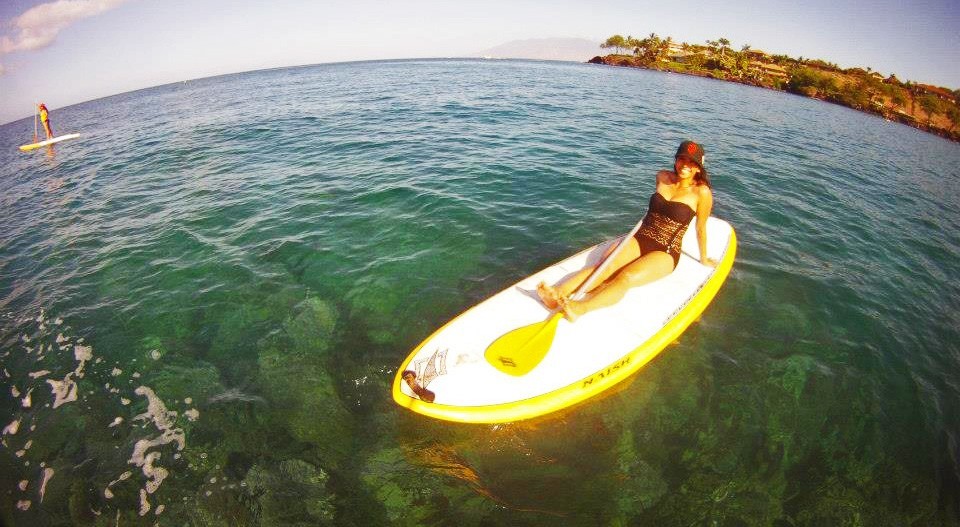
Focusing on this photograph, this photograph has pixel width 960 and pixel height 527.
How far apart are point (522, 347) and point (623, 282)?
2.03 m

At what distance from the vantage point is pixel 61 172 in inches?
731

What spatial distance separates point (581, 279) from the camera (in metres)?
6.02

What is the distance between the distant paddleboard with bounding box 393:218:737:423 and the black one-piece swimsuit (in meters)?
0.72

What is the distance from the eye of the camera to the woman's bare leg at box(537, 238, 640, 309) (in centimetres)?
555

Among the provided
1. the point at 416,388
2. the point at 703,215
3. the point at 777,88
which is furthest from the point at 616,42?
the point at 416,388

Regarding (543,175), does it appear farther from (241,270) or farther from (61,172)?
(61,172)

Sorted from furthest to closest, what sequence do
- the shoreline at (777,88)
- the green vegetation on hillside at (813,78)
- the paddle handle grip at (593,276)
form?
the green vegetation on hillside at (813,78) < the shoreline at (777,88) < the paddle handle grip at (593,276)

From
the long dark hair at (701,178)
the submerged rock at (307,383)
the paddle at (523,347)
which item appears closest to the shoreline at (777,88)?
the long dark hair at (701,178)

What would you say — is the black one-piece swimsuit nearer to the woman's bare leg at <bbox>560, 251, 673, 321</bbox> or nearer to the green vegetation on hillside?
the woman's bare leg at <bbox>560, 251, 673, 321</bbox>

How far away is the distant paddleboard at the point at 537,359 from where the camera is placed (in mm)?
4645

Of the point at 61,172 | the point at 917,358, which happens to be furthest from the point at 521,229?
A: the point at 61,172

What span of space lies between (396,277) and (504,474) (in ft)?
15.2

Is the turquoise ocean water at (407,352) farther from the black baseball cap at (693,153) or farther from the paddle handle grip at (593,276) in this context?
the black baseball cap at (693,153)

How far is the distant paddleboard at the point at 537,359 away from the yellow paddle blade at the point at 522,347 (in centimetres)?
2
